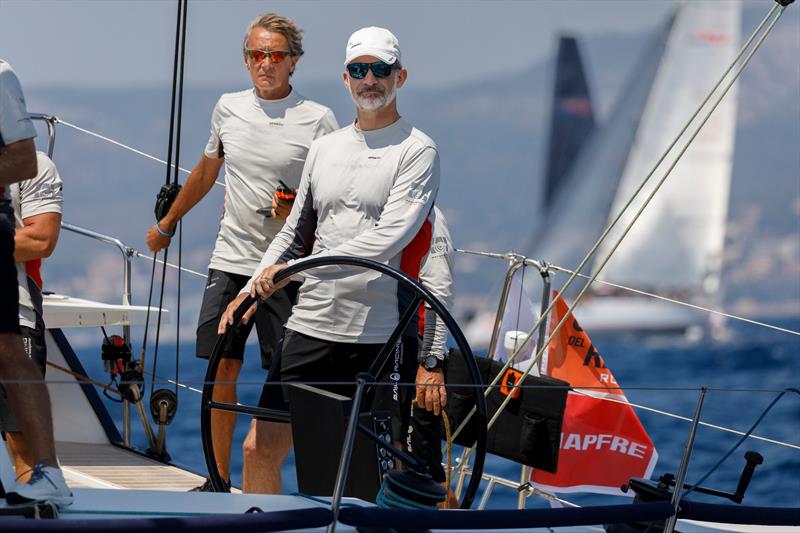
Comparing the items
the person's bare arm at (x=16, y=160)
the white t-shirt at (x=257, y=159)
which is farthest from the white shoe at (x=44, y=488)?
the white t-shirt at (x=257, y=159)

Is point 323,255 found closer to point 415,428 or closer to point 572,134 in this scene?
point 415,428

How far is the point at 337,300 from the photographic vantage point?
3.17 meters

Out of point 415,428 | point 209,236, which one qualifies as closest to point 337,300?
point 415,428

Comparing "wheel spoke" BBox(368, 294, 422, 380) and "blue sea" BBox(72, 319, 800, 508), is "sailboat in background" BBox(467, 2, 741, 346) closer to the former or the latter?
"blue sea" BBox(72, 319, 800, 508)

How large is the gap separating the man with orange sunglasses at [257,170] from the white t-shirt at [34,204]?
1.67ft

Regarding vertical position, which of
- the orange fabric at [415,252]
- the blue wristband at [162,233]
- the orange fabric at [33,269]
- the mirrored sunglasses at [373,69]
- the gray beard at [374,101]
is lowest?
the orange fabric at [33,269]

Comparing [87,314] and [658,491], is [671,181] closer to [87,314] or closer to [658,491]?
[87,314]

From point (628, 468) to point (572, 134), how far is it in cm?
3522

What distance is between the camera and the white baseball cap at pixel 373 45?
3.13 m

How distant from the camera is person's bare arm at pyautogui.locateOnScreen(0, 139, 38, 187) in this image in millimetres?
2545

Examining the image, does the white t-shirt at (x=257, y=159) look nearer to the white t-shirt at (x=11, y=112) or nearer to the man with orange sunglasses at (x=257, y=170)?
the man with orange sunglasses at (x=257, y=170)

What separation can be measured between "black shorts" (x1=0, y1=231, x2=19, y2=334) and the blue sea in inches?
14.6

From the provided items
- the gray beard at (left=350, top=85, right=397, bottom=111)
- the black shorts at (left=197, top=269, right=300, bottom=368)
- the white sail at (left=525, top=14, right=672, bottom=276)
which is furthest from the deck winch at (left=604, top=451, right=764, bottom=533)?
the white sail at (left=525, top=14, right=672, bottom=276)

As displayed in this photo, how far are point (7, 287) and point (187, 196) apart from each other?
4.18 ft
